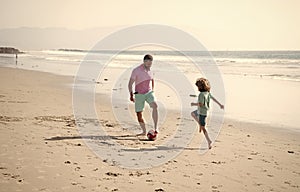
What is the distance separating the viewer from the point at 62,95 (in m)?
15.4

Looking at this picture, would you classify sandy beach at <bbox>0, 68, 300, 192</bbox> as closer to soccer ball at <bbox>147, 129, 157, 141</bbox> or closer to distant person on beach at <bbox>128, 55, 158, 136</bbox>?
soccer ball at <bbox>147, 129, 157, 141</bbox>

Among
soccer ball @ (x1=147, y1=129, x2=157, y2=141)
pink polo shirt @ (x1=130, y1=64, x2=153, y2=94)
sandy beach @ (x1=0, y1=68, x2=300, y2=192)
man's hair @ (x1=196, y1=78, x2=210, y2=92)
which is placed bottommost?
sandy beach @ (x1=0, y1=68, x2=300, y2=192)

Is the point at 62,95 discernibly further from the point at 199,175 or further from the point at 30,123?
the point at 199,175

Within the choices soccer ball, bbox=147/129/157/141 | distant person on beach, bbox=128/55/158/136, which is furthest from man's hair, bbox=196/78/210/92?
soccer ball, bbox=147/129/157/141

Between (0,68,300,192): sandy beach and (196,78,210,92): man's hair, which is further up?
(196,78,210,92): man's hair

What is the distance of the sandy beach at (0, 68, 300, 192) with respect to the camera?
5.33 meters

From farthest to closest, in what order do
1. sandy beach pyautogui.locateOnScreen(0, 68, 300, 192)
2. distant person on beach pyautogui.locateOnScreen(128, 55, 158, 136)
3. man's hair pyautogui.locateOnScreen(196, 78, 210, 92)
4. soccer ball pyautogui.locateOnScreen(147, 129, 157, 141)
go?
distant person on beach pyautogui.locateOnScreen(128, 55, 158, 136), soccer ball pyautogui.locateOnScreen(147, 129, 157, 141), man's hair pyautogui.locateOnScreen(196, 78, 210, 92), sandy beach pyautogui.locateOnScreen(0, 68, 300, 192)

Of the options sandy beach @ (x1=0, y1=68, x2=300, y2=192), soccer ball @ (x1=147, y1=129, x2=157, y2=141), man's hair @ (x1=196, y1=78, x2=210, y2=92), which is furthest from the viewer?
soccer ball @ (x1=147, y1=129, x2=157, y2=141)

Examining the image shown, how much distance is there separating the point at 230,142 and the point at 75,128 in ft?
12.8

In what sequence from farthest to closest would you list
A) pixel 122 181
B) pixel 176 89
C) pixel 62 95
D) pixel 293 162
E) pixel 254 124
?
pixel 176 89, pixel 62 95, pixel 254 124, pixel 293 162, pixel 122 181

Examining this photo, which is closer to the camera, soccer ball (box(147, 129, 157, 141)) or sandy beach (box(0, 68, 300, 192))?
sandy beach (box(0, 68, 300, 192))

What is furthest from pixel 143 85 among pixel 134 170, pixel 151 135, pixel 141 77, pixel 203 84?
pixel 134 170

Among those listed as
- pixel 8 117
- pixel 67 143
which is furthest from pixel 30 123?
pixel 67 143

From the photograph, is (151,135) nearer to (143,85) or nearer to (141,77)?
(143,85)
